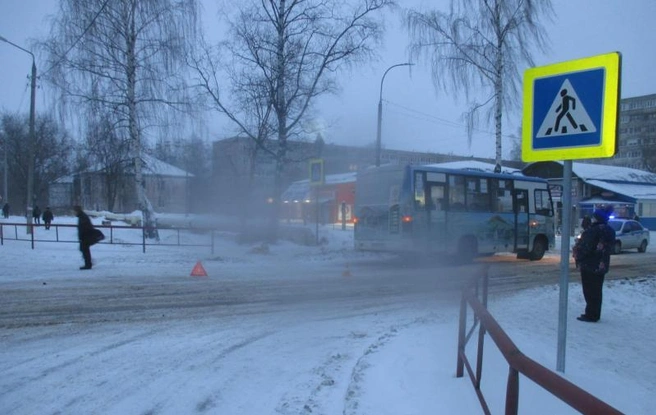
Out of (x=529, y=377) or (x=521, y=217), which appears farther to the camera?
(x=521, y=217)

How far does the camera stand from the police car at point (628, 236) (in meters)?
23.8

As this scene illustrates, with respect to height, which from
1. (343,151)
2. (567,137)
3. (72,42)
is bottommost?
(567,137)

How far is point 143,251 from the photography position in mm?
17422

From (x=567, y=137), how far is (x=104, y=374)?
504 centimetres

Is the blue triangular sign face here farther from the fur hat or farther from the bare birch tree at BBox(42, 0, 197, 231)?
the bare birch tree at BBox(42, 0, 197, 231)

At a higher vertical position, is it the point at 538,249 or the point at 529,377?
the point at 529,377

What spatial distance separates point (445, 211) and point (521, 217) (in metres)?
4.24

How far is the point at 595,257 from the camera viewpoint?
8148 mm

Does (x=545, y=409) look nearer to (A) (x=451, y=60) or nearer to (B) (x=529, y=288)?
(B) (x=529, y=288)

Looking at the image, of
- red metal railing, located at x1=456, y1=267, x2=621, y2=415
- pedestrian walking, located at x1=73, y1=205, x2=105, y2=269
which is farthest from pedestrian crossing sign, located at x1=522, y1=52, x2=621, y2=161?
pedestrian walking, located at x1=73, y1=205, x2=105, y2=269

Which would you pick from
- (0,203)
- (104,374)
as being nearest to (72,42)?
(104,374)

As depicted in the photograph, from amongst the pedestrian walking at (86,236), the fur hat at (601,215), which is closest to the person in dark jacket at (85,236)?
the pedestrian walking at (86,236)

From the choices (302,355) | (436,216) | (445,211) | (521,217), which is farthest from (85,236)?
(521,217)

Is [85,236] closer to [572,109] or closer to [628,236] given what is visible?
[572,109]
